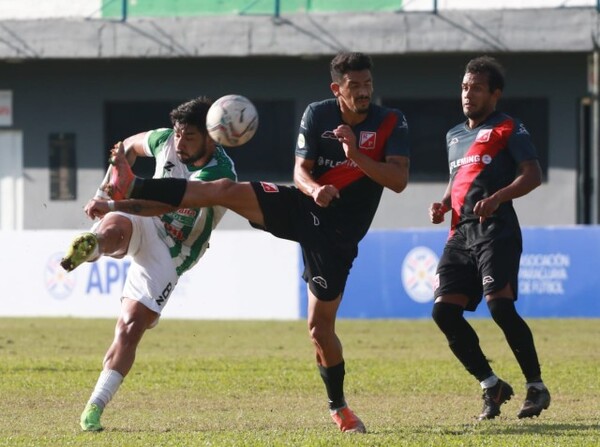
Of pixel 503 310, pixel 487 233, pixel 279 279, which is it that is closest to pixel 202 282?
pixel 279 279

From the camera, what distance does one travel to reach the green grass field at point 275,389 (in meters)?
8.11

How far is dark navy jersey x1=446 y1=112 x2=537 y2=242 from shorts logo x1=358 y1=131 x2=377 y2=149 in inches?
48.1

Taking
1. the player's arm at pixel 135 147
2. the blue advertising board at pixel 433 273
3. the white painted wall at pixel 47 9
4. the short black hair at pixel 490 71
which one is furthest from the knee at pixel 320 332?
the white painted wall at pixel 47 9

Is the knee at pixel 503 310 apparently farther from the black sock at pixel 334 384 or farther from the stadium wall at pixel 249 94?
the stadium wall at pixel 249 94

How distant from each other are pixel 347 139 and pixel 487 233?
1641 millimetres

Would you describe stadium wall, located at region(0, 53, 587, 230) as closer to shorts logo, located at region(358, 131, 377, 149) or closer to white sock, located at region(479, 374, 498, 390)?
white sock, located at region(479, 374, 498, 390)

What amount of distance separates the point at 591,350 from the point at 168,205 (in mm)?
9136

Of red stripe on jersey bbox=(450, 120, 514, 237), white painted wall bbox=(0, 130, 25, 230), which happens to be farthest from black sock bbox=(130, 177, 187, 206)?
white painted wall bbox=(0, 130, 25, 230)

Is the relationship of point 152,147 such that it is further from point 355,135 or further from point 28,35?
point 28,35

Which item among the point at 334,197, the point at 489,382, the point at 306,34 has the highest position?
the point at 306,34

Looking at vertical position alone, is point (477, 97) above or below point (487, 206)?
above

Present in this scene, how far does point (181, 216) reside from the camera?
911 cm

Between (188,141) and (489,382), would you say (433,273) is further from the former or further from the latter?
(188,141)

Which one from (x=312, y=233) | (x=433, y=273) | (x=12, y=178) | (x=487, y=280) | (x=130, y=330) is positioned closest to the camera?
(x=312, y=233)
